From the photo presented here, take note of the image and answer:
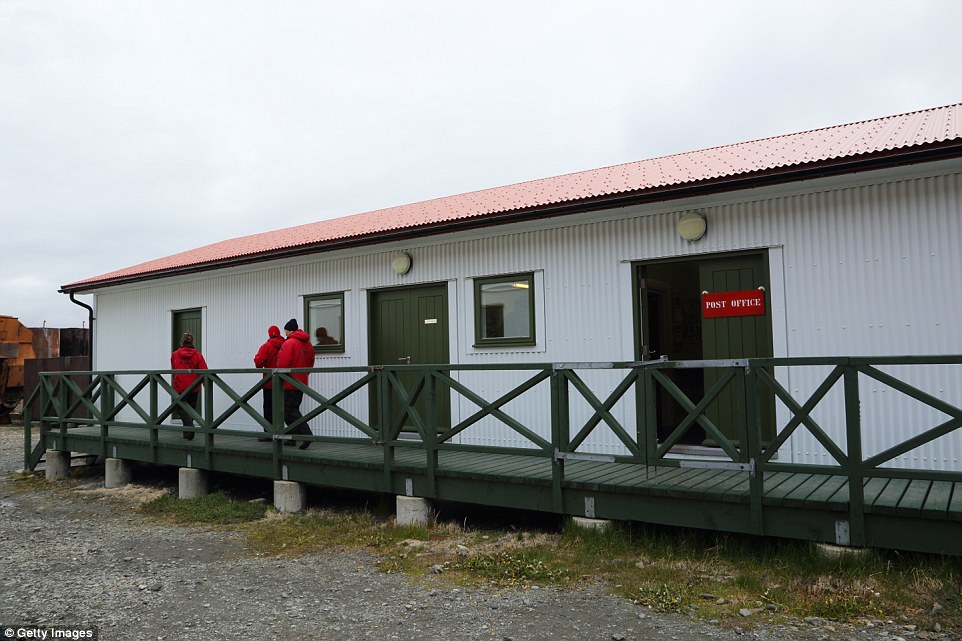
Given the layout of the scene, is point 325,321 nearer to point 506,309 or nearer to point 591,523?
point 506,309

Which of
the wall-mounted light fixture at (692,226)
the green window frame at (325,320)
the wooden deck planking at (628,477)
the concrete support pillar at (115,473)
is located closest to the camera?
the wooden deck planking at (628,477)

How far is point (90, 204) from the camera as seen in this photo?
157 feet

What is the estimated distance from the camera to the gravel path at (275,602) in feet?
12.9

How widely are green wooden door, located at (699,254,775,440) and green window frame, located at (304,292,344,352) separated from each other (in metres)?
4.93

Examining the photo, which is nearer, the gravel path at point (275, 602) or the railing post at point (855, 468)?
the gravel path at point (275, 602)

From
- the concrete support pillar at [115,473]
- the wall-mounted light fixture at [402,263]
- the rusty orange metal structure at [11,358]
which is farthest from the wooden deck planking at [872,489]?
the rusty orange metal structure at [11,358]

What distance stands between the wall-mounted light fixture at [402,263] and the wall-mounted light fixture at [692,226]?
3475mm

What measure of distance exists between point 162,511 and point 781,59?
2228 centimetres

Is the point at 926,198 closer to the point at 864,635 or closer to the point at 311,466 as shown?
the point at 864,635

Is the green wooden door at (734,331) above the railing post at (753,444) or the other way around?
above

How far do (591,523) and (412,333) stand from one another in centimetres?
395

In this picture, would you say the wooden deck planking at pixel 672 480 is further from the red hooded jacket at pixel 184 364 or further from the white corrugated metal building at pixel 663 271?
the red hooded jacket at pixel 184 364

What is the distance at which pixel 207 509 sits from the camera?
7.59 m

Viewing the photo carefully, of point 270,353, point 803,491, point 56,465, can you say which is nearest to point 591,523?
point 803,491
